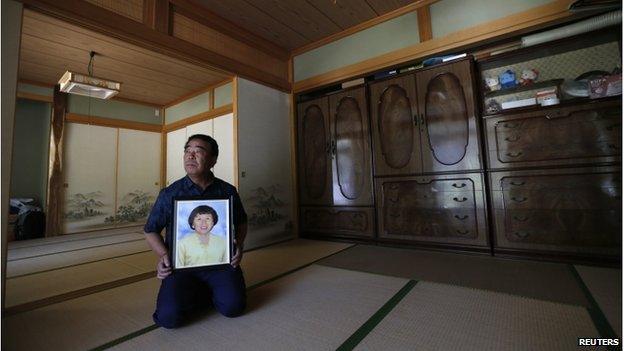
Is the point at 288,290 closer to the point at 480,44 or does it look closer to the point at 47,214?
the point at 480,44

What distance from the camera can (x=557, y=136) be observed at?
2.07 meters

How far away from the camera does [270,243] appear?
3.13 metres

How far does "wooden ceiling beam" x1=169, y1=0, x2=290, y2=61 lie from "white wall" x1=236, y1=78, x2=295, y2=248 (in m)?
0.48

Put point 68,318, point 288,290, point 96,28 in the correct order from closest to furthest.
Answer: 1. point 68,318
2. point 288,290
3. point 96,28

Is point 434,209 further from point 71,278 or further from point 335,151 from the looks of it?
point 71,278

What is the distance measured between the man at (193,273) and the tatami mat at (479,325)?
0.71 metres

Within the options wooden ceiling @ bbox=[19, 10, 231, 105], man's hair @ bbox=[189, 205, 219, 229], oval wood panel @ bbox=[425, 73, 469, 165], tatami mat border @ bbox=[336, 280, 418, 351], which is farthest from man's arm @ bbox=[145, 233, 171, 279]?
oval wood panel @ bbox=[425, 73, 469, 165]

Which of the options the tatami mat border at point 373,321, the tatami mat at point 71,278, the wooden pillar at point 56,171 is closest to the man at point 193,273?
the tatami mat border at point 373,321

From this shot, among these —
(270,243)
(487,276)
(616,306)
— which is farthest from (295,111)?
(616,306)

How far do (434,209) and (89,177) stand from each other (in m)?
5.23

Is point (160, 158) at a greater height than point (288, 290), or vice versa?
point (160, 158)

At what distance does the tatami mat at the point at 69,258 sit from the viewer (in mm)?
2287

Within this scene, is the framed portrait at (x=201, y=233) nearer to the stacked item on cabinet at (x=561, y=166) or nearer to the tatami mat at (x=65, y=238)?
the stacked item on cabinet at (x=561, y=166)

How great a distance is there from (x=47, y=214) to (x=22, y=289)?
2.98 m
